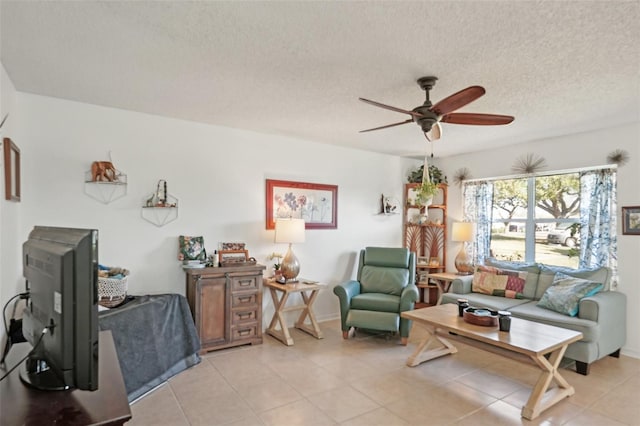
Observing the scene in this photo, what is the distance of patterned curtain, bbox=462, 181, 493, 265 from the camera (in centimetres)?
518

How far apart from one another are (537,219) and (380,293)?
226cm

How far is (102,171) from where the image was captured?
3299 millimetres

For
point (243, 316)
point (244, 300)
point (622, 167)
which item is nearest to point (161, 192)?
point (244, 300)

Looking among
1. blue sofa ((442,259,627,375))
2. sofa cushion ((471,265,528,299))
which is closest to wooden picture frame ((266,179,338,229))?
blue sofa ((442,259,627,375))

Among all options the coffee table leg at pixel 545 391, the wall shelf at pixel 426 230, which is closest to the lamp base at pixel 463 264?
the wall shelf at pixel 426 230

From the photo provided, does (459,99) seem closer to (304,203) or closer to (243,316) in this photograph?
(304,203)

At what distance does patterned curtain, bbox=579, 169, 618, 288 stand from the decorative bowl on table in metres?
1.85

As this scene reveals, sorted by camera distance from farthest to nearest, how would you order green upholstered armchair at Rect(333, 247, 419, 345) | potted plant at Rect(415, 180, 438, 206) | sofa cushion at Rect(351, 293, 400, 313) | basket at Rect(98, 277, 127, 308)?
potted plant at Rect(415, 180, 438, 206) < sofa cushion at Rect(351, 293, 400, 313) < green upholstered armchair at Rect(333, 247, 419, 345) < basket at Rect(98, 277, 127, 308)

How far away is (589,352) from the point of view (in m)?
3.19

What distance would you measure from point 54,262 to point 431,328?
312 centimetres

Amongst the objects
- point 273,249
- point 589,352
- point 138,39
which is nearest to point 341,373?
point 273,249

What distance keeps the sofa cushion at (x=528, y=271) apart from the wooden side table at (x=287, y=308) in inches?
90.6

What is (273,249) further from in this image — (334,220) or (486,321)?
(486,321)

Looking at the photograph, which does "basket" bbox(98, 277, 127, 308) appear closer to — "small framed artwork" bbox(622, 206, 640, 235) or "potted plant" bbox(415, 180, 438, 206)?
"potted plant" bbox(415, 180, 438, 206)
